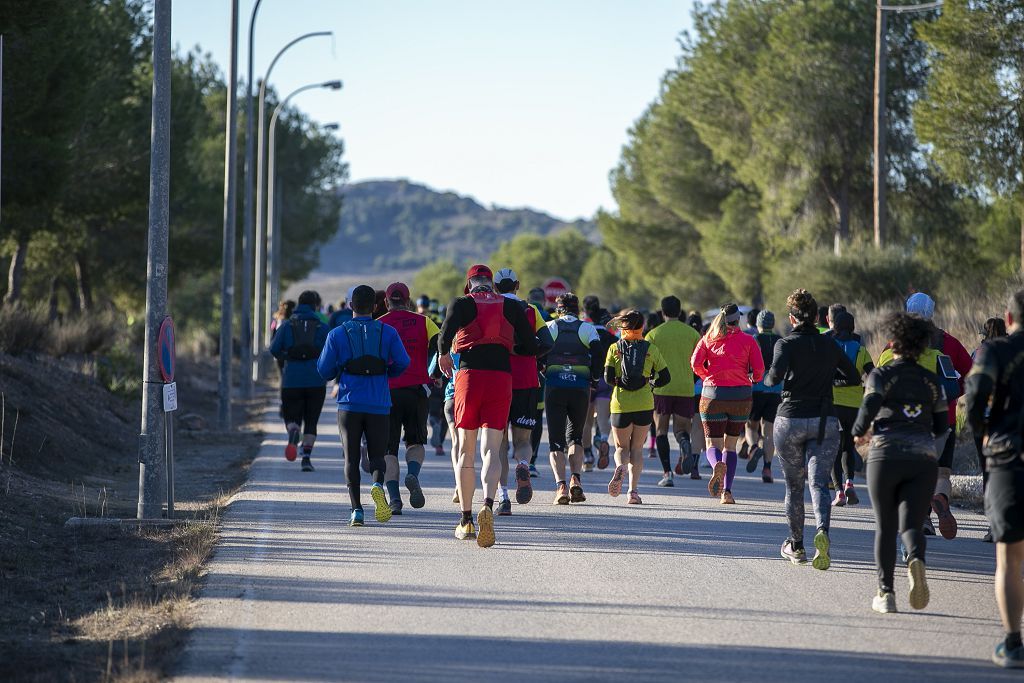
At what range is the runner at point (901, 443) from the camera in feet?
27.0

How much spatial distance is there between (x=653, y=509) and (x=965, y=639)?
556 cm

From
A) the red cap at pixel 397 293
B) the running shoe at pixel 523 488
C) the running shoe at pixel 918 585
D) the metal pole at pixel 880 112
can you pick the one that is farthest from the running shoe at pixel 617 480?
the metal pole at pixel 880 112

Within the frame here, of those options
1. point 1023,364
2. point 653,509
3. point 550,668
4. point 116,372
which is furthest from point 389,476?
point 116,372

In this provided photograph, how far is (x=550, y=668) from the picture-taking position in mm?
6898

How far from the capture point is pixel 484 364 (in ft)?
34.5

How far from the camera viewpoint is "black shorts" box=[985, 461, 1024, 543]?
277 inches

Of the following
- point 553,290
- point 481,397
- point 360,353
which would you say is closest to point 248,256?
point 553,290

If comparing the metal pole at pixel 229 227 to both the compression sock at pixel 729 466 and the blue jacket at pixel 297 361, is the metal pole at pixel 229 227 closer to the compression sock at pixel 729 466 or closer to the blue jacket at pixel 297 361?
the blue jacket at pixel 297 361

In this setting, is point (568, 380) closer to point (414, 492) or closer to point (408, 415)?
point (408, 415)

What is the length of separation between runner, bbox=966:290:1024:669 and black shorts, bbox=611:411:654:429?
6421mm

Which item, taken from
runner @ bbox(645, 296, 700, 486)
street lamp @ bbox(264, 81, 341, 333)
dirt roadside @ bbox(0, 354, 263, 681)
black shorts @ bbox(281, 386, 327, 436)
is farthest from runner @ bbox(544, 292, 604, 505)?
street lamp @ bbox(264, 81, 341, 333)

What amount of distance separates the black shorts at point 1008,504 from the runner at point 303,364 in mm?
9837

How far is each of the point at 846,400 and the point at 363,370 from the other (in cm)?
497

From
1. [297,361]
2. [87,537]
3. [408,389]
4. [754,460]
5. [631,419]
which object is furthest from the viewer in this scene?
[754,460]
